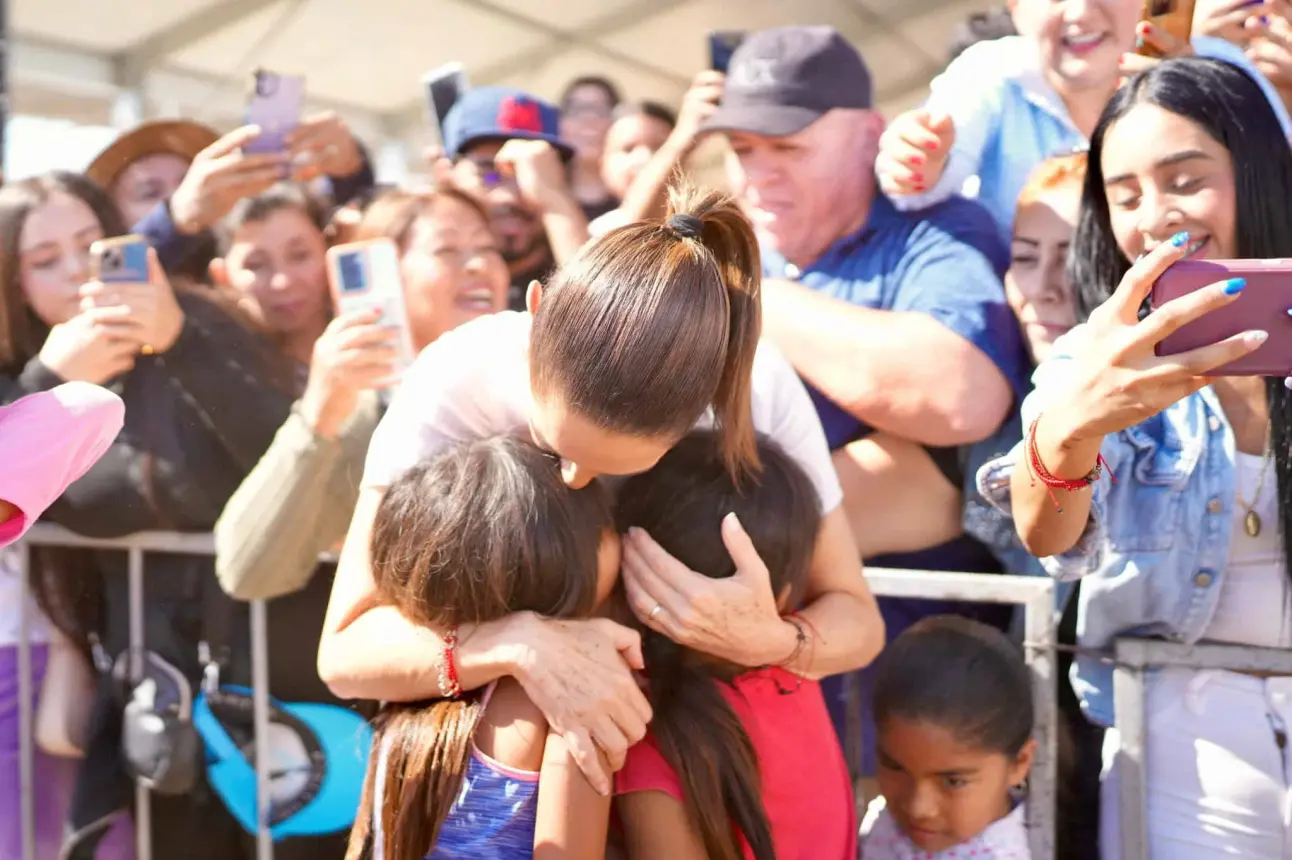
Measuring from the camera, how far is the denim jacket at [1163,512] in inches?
63.7

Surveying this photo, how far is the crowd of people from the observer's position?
146cm

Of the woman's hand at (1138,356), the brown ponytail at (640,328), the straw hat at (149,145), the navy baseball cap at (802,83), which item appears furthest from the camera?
the straw hat at (149,145)

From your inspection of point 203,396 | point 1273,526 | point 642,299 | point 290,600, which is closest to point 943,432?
point 1273,526

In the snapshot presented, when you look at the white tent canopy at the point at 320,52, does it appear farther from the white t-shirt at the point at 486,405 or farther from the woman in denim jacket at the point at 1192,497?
the woman in denim jacket at the point at 1192,497

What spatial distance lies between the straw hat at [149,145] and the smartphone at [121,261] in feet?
0.43

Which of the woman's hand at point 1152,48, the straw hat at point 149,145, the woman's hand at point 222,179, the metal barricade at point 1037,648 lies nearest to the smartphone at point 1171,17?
the woman's hand at point 1152,48

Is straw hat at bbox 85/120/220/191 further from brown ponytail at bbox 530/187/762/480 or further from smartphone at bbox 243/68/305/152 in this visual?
brown ponytail at bbox 530/187/762/480

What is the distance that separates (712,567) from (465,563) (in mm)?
372

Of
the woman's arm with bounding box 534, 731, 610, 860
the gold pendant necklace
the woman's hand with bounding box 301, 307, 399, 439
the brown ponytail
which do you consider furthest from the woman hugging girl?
the gold pendant necklace

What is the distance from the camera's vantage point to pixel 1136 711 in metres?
1.69

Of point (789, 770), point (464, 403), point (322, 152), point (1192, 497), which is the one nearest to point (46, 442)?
point (464, 403)

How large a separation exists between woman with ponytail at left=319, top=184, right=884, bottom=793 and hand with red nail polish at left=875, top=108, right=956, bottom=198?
402 millimetres

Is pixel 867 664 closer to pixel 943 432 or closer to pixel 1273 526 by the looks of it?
pixel 943 432

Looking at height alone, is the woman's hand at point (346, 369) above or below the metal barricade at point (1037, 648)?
above
